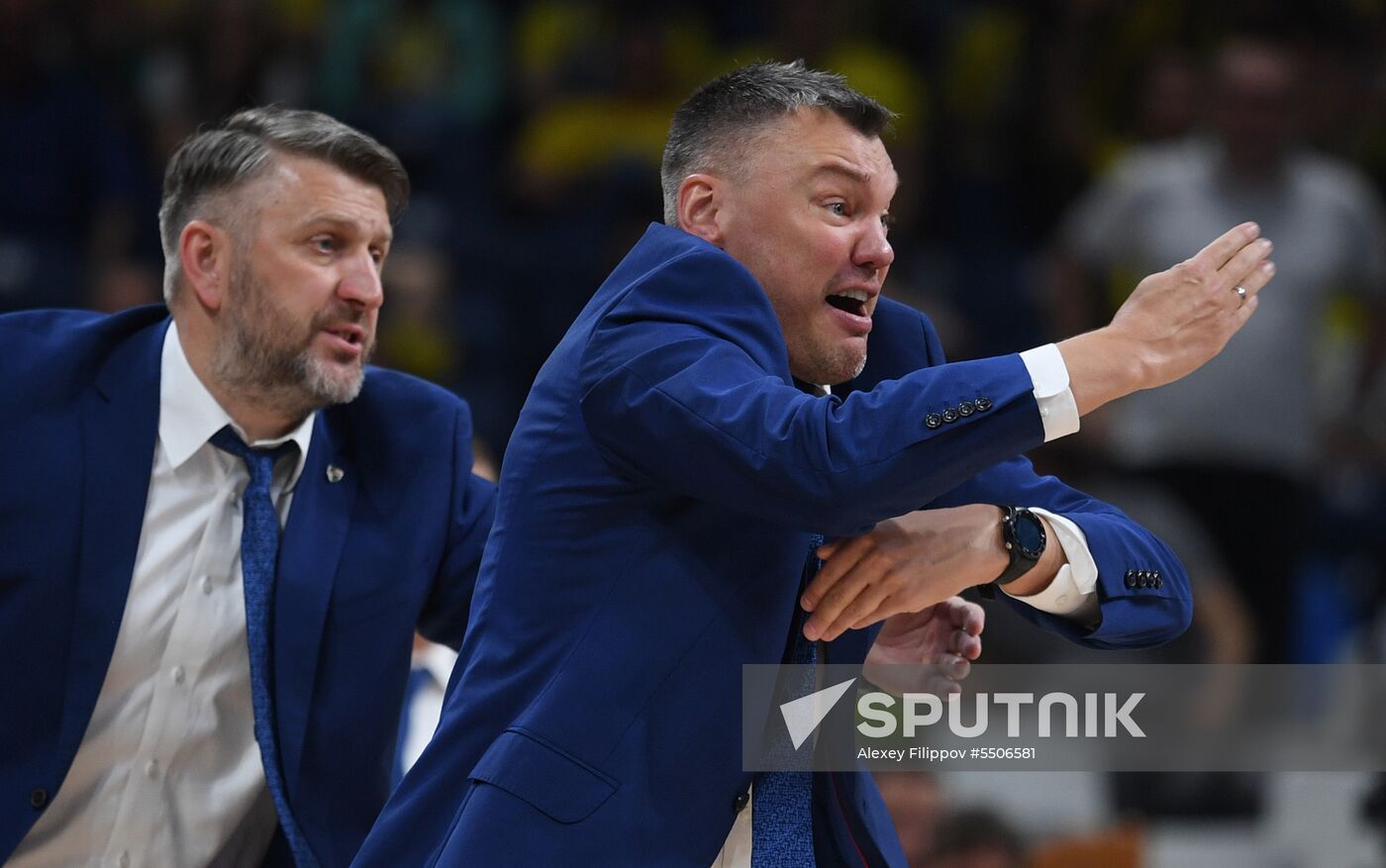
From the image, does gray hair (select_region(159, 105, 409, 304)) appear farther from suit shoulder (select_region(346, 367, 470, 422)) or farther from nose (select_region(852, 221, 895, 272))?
nose (select_region(852, 221, 895, 272))

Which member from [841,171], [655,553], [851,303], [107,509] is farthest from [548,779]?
[107,509]

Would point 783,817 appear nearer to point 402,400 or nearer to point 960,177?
point 402,400

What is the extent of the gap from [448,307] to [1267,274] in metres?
5.40

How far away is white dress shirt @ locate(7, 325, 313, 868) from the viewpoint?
3.25m

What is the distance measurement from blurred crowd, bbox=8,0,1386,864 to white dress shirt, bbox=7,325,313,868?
10.5 feet

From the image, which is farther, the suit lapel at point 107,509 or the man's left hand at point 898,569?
the suit lapel at point 107,509

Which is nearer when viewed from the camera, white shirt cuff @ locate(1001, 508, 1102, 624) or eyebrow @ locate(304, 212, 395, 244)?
white shirt cuff @ locate(1001, 508, 1102, 624)

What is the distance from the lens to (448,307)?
7.54 meters

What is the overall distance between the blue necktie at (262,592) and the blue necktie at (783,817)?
1032mm

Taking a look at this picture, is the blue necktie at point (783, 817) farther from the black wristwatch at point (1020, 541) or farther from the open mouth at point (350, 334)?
the open mouth at point (350, 334)

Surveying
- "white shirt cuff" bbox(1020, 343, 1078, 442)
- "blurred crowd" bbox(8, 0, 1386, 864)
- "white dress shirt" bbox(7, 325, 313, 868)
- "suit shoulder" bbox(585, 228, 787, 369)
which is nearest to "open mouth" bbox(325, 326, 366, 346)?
"white dress shirt" bbox(7, 325, 313, 868)

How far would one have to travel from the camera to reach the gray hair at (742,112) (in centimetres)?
280

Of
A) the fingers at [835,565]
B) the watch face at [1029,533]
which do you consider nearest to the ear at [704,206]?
the fingers at [835,565]

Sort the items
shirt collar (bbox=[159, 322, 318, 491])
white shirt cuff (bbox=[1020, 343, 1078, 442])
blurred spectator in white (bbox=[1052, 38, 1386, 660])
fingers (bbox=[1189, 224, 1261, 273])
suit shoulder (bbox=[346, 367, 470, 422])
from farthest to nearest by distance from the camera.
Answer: blurred spectator in white (bbox=[1052, 38, 1386, 660]) → suit shoulder (bbox=[346, 367, 470, 422]) → shirt collar (bbox=[159, 322, 318, 491]) → fingers (bbox=[1189, 224, 1261, 273]) → white shirt cuff (bbox=[1020, 343, 1078, 442])
